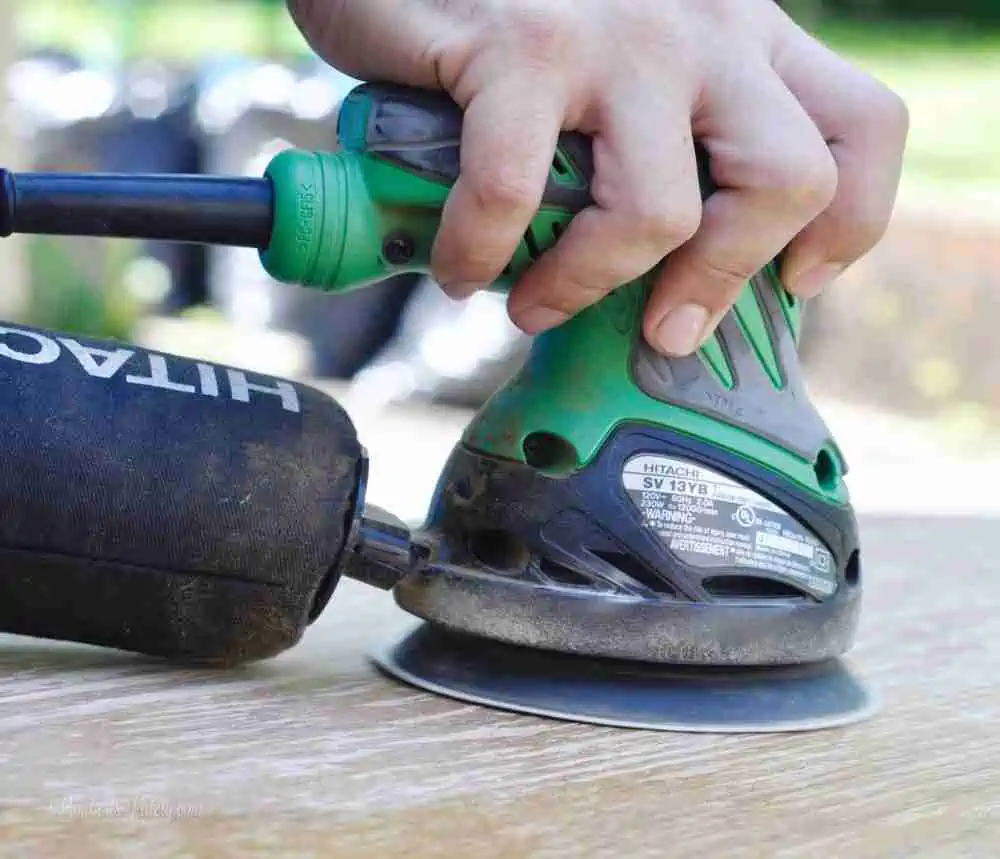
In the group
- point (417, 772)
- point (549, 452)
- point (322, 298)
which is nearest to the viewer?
point (417, 772)

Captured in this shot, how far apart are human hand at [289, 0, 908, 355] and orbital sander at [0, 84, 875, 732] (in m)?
0.03

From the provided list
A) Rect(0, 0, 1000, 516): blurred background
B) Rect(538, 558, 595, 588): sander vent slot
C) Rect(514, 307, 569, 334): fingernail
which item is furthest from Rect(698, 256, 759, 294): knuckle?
Rect(0, 0, 1000, 516): blurred background

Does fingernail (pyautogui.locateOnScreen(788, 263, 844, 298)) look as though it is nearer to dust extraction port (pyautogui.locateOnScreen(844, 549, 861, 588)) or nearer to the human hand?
the human hand

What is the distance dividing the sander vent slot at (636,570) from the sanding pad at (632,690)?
0.20ft

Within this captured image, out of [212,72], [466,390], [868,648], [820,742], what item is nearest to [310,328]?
[466,390]

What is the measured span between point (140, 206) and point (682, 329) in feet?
1.26

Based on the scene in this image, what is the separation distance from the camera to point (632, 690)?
1.18 m

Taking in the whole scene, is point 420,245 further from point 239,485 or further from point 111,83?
point 111,83

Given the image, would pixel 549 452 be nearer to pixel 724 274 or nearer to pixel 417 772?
pixel 724 274

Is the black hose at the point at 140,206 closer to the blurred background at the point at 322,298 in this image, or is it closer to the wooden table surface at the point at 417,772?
the wooden table surface at the point at 417,772

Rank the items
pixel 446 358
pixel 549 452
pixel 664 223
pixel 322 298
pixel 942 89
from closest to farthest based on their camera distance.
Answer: pixel 664 223 → pixel 549 452 → pixel 446 358 → pixel 322 298 → pixel 942 89

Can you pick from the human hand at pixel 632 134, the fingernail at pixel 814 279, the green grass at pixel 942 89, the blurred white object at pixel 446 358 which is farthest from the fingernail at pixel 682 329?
the green grass at pixel 942 89

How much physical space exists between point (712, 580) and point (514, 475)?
0.16m

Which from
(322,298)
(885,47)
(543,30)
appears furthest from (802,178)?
(885,47)
